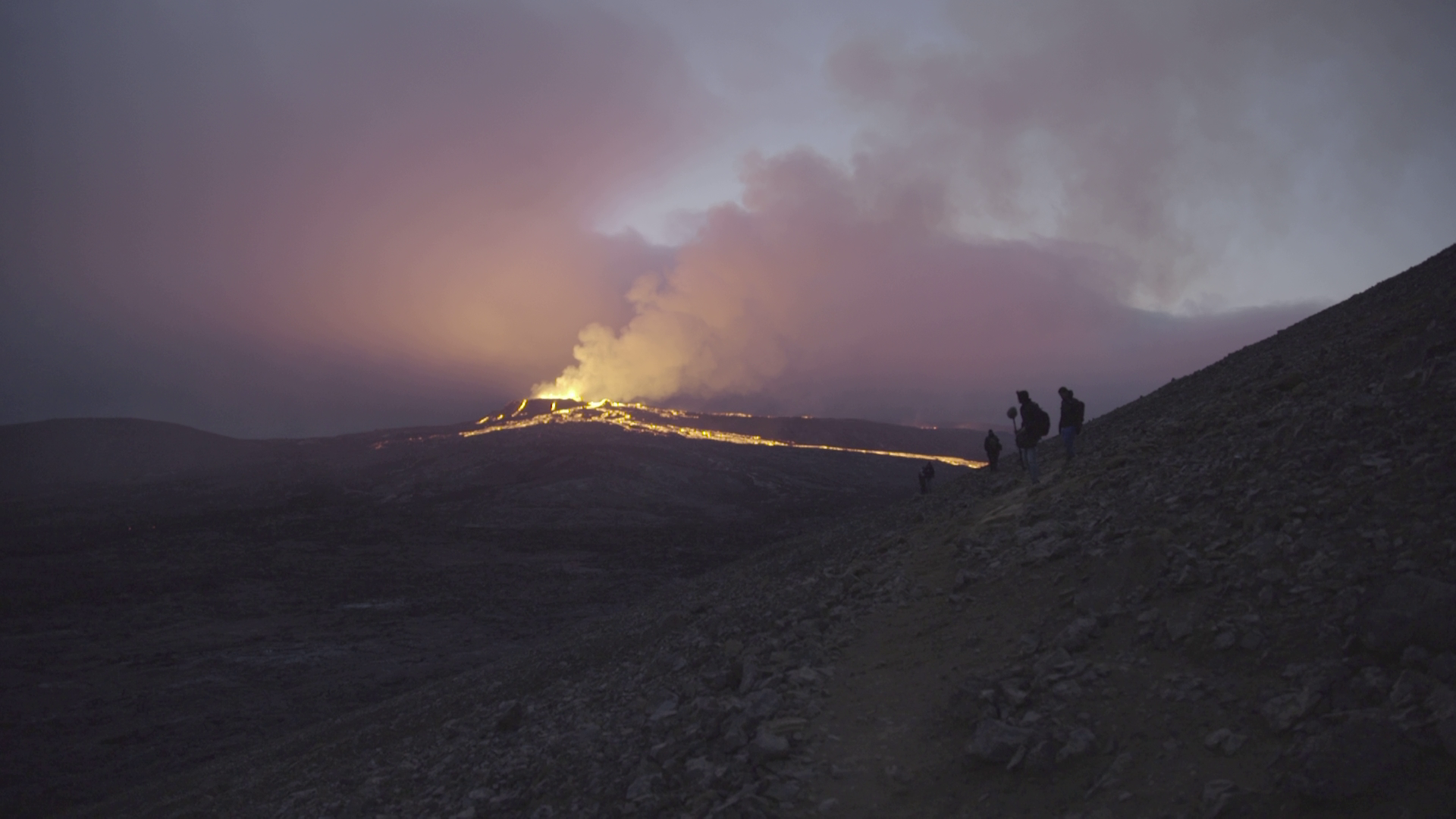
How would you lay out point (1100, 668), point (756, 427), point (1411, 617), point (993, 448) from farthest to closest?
point (756, 427) < point (993, 448) < point (1100, 668) < point (1411, 617)

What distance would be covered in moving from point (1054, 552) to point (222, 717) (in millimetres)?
22389

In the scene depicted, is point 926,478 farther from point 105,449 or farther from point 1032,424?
point 105,449

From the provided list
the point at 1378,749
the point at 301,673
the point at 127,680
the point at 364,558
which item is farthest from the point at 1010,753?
the point at 364,558

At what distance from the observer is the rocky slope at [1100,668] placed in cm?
461

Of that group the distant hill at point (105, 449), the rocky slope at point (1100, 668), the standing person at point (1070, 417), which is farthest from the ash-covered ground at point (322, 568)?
the distant hill at point (105, 449)

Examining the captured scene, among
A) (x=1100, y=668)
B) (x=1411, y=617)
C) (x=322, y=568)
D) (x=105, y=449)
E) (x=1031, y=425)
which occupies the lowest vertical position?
(x=322, y=568)

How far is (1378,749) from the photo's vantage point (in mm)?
4020

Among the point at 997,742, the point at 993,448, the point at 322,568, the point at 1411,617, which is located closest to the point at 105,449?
the point at 322,568

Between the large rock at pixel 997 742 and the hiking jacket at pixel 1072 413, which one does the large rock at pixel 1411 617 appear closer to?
the large rock at pixel 997 742

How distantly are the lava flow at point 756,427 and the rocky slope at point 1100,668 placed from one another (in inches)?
4215

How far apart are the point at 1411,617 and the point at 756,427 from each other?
512ft

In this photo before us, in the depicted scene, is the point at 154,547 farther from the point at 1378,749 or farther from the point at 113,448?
the point at 113,448

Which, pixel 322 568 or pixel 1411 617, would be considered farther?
pixel 322 568

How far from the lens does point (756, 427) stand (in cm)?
16062
